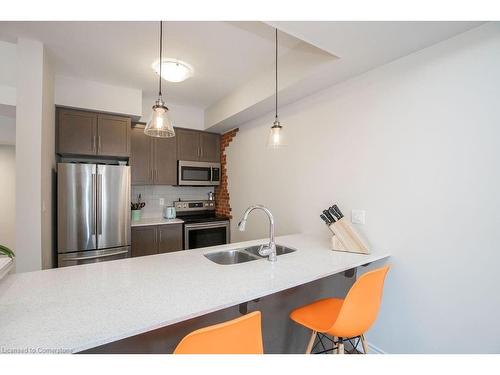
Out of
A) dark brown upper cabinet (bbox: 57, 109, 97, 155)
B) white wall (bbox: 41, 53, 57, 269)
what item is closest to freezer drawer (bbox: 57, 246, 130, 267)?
white wall (bbox: 41, 53, 57, 269)

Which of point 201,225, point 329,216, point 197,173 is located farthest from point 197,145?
point 329,216

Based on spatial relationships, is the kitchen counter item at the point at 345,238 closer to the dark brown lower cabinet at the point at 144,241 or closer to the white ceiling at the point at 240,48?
the white ceiling at the point at 240,48

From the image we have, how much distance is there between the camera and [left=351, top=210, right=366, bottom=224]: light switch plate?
1.95 metres

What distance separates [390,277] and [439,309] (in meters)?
0.32

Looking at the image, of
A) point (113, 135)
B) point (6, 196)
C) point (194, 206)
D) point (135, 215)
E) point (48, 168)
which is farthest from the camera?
point (194, 206)

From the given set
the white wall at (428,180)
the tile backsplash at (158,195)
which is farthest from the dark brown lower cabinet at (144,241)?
the white wall at (428,180)

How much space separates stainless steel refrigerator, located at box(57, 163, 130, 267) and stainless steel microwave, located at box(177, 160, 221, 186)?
86cm

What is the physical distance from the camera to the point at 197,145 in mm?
3693

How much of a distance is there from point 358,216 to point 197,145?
102 inches

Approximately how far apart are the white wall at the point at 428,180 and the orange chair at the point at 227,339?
1375 millimetres

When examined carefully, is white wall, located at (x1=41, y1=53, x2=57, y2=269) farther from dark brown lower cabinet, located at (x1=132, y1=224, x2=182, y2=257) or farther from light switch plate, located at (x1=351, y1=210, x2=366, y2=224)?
light switch plate, located at (x1=351, y1=210, x2=366, y2=224)

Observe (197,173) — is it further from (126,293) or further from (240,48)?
(126,293)
